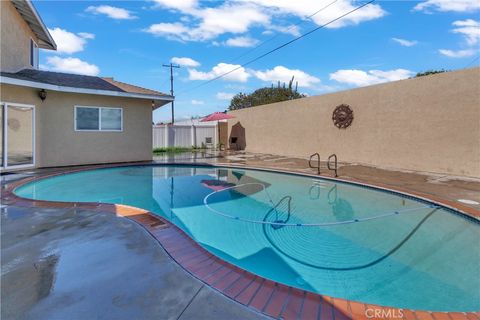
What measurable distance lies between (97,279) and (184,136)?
65.5 feet

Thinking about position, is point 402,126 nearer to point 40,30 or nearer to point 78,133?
point 78,133

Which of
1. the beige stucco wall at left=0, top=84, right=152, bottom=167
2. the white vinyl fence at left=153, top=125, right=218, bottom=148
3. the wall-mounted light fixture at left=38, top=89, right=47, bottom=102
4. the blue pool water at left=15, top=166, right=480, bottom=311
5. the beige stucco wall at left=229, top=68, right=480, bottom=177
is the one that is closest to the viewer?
the blue pool water at left=15, top=166, right=480, bottom=311

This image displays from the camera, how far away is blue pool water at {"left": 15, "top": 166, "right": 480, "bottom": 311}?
3.45 meters

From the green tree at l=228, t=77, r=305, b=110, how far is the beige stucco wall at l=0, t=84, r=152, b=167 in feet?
92.6

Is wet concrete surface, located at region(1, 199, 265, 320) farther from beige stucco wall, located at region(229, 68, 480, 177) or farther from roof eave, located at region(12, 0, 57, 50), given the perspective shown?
roof eave, located at region(12, 0, 57, 50)

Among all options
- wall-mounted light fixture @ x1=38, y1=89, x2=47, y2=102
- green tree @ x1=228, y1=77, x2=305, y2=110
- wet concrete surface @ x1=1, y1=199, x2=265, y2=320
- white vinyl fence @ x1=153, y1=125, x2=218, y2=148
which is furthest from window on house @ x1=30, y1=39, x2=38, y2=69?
green tree @ x1=228, y1=77, x2=305, y2=110

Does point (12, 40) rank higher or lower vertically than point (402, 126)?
higher

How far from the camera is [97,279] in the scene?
2785 millimetres

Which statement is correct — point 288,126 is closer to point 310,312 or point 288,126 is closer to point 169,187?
point 169,187

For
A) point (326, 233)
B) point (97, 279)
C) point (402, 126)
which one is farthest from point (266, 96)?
point (97, 279)

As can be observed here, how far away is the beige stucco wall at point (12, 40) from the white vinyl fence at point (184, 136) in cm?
943

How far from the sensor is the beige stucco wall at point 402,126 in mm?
9516

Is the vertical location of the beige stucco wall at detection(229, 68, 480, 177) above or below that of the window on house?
below

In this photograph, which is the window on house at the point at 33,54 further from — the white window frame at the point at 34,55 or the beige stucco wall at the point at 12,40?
the beige stucco wall at the point at 12,40
